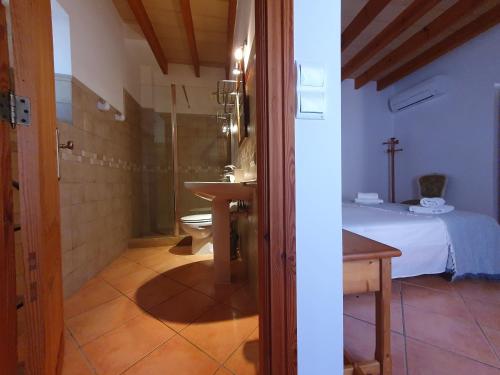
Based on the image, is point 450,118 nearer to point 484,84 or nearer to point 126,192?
point 484,84

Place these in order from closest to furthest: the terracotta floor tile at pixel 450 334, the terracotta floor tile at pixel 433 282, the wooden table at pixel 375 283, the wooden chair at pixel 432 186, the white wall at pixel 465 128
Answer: the wooden table at pixel 375 283
the terracotta floor tile at pixel 450 334
the terracotta floor tile at pixel 433 282
the white wall at pixel 465 128
the wooden chair at pixel 432 186

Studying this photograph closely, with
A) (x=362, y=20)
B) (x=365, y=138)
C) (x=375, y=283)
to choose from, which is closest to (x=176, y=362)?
(x=375, y=283)

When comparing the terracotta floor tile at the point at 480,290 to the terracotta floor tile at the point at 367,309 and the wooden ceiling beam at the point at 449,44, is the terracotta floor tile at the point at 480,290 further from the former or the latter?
the wooden ceiling beam at the point at 449,44

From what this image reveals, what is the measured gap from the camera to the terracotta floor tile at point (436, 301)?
143 centimetres

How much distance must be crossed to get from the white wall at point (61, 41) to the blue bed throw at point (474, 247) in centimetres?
320

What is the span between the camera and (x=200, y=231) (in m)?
2.44

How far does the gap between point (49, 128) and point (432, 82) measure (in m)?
4.14

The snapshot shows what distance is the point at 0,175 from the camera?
608mm

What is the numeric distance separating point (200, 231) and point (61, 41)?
198cm

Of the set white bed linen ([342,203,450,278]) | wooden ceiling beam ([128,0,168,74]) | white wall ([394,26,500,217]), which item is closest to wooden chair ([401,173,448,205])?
white wall ([394,26,500,217])

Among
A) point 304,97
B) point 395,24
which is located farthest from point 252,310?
point 395,24

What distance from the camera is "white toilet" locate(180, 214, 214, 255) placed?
2.44 metres

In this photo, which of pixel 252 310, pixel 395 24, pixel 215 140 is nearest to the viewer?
pixel 252 310

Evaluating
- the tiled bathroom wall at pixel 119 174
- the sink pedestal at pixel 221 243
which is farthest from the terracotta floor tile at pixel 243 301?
the tiled bathroom wall at pixel 119 174
